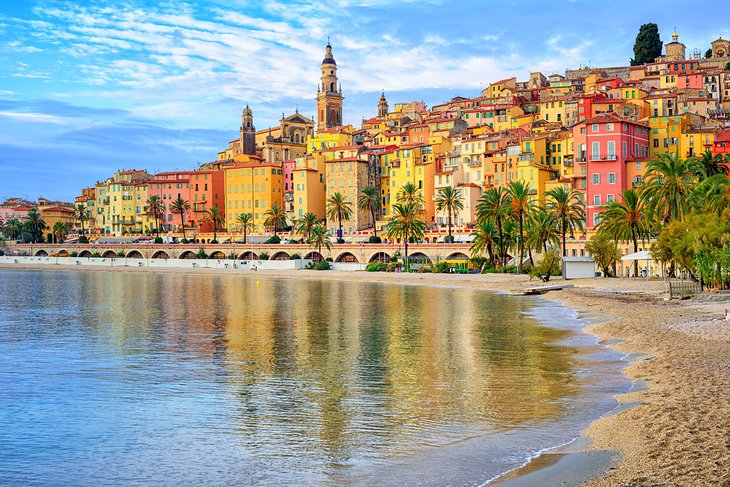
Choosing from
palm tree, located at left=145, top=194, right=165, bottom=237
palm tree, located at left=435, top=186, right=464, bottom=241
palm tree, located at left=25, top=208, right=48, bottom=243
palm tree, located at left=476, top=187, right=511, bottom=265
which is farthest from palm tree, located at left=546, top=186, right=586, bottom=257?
palm tree, located at left=25, top=208, right=48, bottom=243

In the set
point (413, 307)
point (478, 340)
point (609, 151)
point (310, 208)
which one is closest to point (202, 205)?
point (310, 208)

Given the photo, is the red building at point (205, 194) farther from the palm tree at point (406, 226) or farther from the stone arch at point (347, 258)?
the palm tree at point (406, 226)

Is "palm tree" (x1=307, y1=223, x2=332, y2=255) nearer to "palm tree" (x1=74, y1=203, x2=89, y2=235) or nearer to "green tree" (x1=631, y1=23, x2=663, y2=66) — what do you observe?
"palm tree" (x1=74, y1=203, x2=89, y2=235)

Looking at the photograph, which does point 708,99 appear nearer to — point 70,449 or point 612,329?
point 612,329

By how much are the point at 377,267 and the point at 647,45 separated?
341ft

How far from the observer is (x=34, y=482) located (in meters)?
15.1

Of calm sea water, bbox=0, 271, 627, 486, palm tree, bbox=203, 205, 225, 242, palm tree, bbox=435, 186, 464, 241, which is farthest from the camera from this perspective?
palm tree, bbox=203, 205, 225, 242

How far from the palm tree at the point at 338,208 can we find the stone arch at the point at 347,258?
10450 millimetres

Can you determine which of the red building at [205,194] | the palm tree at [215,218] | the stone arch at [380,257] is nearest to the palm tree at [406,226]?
the stone arch at [380,257]

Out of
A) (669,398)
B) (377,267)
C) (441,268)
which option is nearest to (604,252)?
(441,268)

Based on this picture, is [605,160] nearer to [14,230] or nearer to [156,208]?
[156,208]

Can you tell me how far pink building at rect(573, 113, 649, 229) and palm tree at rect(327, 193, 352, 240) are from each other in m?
41.6

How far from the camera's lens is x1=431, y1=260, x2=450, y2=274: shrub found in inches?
3728

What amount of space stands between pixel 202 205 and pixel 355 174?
36818 mm
